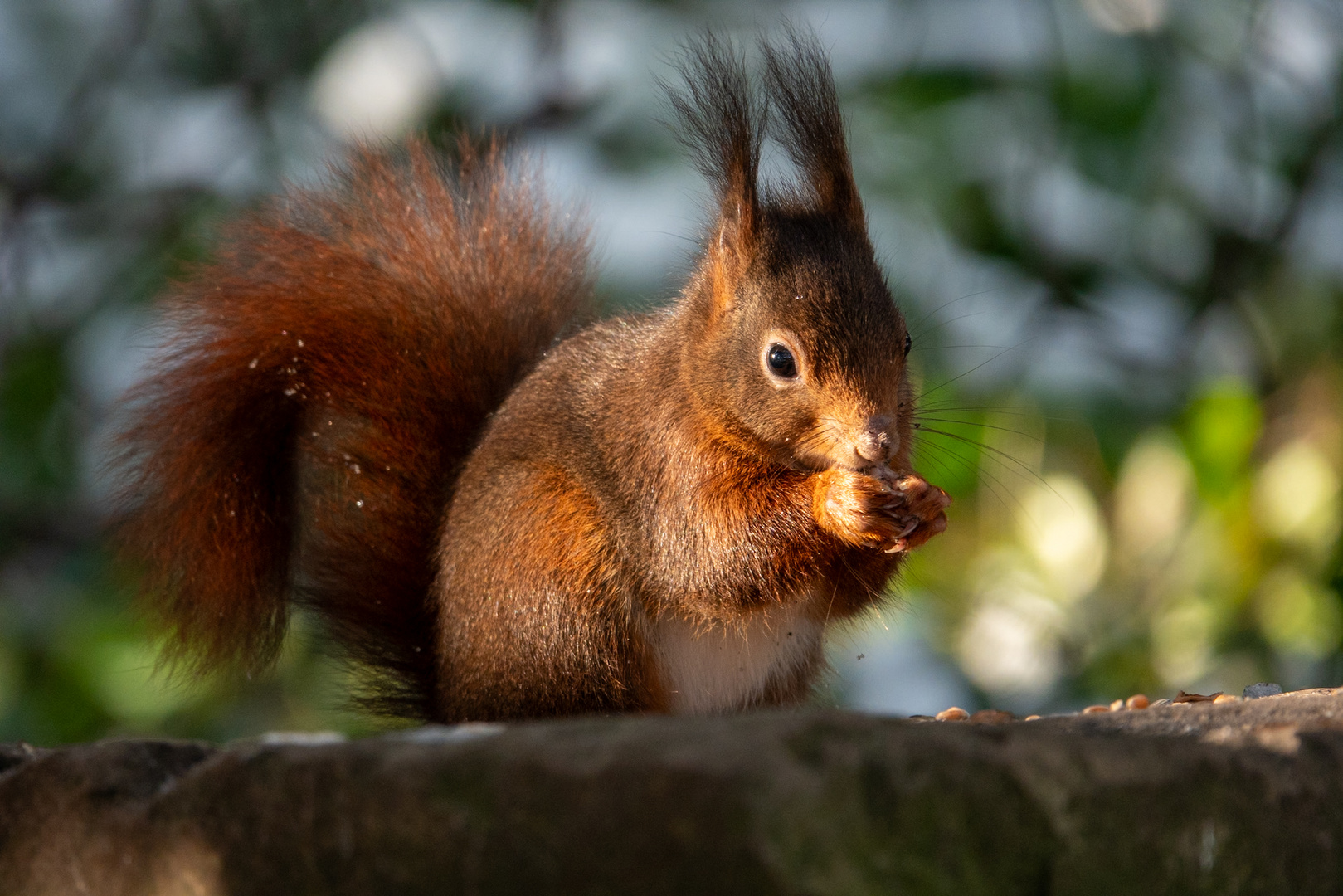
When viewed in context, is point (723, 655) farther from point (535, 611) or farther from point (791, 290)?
point (791, 290)

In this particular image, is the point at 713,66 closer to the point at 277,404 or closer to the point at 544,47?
the point at 277,404

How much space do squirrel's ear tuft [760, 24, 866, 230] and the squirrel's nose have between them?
A: 11.7 inches

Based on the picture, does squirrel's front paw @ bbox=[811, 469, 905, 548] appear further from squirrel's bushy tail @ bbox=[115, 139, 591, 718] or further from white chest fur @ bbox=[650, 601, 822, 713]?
squirrel's bushy tail @ bbox=[115, 139, 591, 718]

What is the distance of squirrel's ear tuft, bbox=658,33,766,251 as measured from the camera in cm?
135

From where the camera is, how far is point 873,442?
3.96 feet

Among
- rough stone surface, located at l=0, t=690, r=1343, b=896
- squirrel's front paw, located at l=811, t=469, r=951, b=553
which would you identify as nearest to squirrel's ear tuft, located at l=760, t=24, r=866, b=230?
squirrel's front paw, located at l=811, t=469, r=951, b=553

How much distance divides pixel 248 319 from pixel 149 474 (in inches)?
7.5

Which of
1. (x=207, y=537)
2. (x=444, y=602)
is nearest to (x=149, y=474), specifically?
(x=207, y=537)

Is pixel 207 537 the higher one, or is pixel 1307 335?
pixel 1307 335

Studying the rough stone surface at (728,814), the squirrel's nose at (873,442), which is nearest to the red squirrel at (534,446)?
the squirrel's nose at (873,442)

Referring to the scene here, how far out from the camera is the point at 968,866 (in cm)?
65

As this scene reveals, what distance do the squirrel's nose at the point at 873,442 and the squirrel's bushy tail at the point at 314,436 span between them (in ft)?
1.53

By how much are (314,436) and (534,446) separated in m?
0.27

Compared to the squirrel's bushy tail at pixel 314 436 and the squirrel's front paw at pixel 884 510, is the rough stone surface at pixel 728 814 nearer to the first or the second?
the squirrel's front paw at pixel 884 510
